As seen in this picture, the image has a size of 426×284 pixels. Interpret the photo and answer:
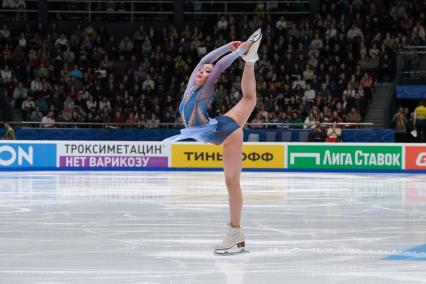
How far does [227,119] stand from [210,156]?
48.0 ft

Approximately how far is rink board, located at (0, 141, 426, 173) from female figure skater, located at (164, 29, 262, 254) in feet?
47.0

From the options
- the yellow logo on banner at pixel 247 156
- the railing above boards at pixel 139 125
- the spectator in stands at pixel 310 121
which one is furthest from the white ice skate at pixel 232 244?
the spectator in stands at pixel 310 121

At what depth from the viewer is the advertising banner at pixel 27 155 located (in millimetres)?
21578

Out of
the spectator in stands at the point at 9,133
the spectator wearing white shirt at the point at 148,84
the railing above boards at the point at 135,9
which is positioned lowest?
the spectator in stands at the point at 9,133

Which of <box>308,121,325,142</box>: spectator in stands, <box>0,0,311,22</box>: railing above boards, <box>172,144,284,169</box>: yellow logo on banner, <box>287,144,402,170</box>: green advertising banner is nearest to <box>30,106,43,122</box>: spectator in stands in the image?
<box>172,144,284,169</box>: yellow logo on banner

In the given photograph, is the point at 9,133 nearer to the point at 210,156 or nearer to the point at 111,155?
the point at 111,155

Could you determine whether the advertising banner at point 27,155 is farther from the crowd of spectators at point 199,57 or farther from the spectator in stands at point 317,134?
the spectator in stands at point 317,134

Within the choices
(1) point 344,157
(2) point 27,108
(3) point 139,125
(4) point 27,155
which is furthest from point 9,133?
(1) point 344,157

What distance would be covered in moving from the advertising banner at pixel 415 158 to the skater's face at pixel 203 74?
15.3m

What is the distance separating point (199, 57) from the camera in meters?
28.3

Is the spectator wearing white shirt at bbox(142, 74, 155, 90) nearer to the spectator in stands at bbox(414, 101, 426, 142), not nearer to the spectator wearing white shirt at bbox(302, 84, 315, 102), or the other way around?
the spectator wearing white shirt at bbox(302, 84, 315, 102)

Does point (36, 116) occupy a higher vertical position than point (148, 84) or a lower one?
lower

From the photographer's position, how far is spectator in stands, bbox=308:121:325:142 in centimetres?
2356

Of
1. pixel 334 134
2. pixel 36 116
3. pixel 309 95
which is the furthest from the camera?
pixel 309 95
